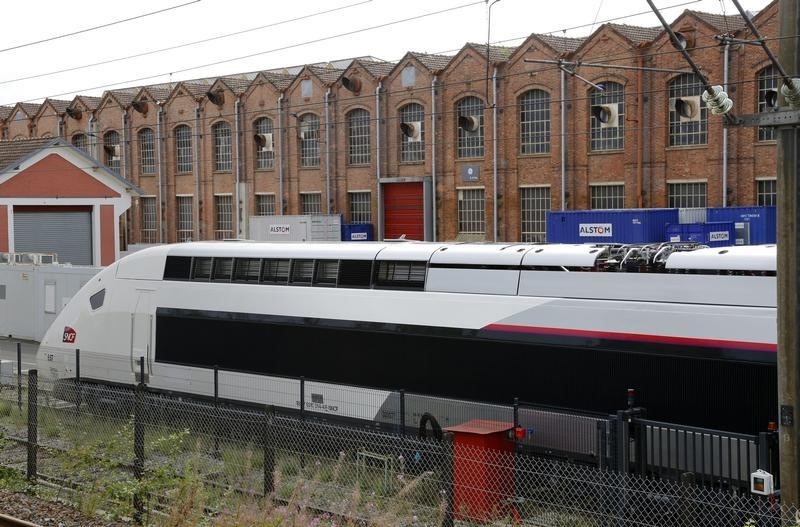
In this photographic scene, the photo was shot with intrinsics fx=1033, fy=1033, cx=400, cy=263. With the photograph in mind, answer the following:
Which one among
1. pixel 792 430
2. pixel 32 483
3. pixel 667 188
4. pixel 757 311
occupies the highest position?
pixel 667 188

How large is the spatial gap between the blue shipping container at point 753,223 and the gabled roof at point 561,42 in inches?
430

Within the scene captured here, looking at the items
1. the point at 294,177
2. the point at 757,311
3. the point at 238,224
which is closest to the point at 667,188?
the point at 294,177

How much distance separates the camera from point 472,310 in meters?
14.8

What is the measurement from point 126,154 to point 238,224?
11.0 meters

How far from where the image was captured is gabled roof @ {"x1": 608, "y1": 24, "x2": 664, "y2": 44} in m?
40.9

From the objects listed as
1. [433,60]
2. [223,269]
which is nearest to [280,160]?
[433,60]

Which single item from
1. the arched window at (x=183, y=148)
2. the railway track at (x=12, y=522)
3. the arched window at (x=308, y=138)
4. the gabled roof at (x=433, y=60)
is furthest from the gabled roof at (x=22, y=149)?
the railway track at (x=12, y=522)

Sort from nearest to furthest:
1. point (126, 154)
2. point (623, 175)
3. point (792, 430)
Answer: point (792, 430), point (623, 175), point (126, 154)

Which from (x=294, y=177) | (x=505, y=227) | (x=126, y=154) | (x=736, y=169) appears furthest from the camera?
(x=126, y=154)

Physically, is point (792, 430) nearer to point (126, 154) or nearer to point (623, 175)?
point (623, 175)

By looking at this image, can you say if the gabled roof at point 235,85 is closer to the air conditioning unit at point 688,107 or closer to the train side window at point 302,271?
the air conditioning unit at point 688,107

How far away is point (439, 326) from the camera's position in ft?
49.8

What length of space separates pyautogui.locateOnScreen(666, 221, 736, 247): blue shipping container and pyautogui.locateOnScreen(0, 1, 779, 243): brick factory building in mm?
2643

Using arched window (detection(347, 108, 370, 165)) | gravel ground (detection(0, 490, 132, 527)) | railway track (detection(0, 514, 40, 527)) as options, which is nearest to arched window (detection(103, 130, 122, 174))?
arched window (detection(347, 108, 370, 165))
